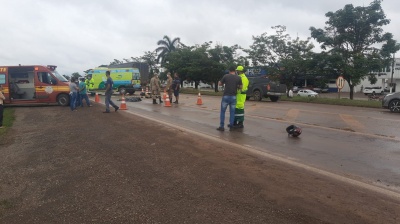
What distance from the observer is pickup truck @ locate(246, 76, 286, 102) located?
2058 centimetres

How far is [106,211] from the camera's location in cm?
377

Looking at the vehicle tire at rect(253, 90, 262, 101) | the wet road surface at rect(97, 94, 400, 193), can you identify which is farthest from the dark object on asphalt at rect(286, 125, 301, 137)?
the vehicle tire at rect(253, 90, 262, 101)

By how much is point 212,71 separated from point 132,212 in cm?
3923

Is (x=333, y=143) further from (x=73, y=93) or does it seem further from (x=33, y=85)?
(x=33, y=85)

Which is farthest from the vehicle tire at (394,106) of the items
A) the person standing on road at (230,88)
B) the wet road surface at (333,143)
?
the person standing on road at (230,88)

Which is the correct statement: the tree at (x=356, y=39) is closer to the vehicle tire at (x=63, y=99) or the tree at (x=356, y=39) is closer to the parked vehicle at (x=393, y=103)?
the parked vehicle at (x=393, y=103)

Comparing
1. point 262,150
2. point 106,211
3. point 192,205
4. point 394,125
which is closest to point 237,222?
point 192,205

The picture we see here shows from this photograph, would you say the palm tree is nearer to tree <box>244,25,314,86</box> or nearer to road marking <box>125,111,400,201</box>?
tree <box>244,25,314,86</box>

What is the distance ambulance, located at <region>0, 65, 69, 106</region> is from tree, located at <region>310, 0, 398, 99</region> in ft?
62.8

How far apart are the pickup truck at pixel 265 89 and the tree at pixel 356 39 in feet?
21.1

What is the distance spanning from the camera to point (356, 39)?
24.4 metres

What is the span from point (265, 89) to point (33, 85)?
44.3ft

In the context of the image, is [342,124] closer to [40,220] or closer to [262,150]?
[262,150]

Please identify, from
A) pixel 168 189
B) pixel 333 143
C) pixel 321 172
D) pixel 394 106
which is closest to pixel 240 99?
pixel 333 143
